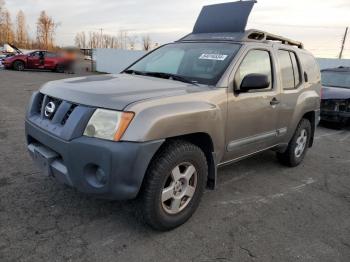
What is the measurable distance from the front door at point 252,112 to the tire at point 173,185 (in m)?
0.57

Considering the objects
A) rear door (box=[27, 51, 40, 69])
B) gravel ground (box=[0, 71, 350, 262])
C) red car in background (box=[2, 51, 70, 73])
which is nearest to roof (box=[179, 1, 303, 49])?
gravel ground (box=[0, 71, 350, 262])

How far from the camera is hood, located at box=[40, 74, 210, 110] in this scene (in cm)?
271

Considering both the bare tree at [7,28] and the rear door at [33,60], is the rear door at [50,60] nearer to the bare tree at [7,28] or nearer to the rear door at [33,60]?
the rear door at [33,60]

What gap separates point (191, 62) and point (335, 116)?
19.9 feet

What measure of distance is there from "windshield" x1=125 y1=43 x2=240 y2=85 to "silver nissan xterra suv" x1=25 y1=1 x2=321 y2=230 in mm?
14

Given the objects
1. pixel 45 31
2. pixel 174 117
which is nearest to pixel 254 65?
pixel 174 117

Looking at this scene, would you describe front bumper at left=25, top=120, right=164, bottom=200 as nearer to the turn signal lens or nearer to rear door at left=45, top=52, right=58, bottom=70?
the turn signal lens

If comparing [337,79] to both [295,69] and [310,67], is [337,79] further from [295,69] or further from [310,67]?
[295,69]

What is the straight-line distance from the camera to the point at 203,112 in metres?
3.12

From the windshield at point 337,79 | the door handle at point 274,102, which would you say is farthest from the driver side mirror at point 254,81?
the windshield at point 337,79

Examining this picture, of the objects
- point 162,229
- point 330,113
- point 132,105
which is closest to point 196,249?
point 162,229

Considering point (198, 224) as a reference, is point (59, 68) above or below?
above

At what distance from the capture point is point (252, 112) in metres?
3.78

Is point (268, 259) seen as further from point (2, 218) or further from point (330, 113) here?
point (330, 113)
